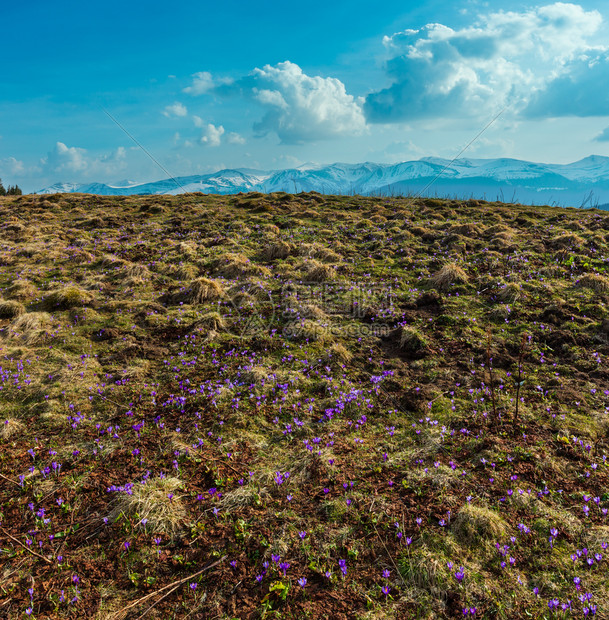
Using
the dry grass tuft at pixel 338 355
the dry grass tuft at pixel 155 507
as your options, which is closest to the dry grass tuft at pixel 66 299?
the dry grass tuft at pixel 338 355

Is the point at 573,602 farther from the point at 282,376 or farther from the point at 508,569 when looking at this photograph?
the point at 282,376

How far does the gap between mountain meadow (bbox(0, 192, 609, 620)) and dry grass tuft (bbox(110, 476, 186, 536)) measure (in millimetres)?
33

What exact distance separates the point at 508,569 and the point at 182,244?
19996mm

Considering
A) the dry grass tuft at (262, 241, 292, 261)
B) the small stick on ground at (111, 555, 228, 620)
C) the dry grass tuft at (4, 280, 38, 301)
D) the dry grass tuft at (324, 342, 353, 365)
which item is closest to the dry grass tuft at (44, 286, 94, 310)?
the dry grass tuft at (4, 280, 38, 301)

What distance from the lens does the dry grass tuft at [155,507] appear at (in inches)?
199

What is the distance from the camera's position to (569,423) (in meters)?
6.69

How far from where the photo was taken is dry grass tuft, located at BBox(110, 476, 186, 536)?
504 centimetres

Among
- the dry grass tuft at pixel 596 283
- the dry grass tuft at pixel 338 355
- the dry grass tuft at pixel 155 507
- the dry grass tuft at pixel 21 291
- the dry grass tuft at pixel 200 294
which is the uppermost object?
the dry grass tuft at pixel 21 291

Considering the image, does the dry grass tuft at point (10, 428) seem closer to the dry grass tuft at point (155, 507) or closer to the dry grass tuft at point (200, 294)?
the dry grass tuft at point (155, 507)

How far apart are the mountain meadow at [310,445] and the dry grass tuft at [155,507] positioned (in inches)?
1.3

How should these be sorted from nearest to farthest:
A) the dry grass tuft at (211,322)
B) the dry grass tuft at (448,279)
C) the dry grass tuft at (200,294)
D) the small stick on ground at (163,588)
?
the small stick on ground at (163,588) → the dry grass tuft at (211,322) → the dry grass tuft at (200,294) → the dry grass tuft at (448,279)

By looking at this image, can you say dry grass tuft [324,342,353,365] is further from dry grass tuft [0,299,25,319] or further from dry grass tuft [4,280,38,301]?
dry grass tuft [4,280,38,301]

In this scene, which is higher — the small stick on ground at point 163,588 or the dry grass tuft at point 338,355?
the dry grass tuft at point 338,355

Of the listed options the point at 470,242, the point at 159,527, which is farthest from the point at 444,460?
the point at 470,242
